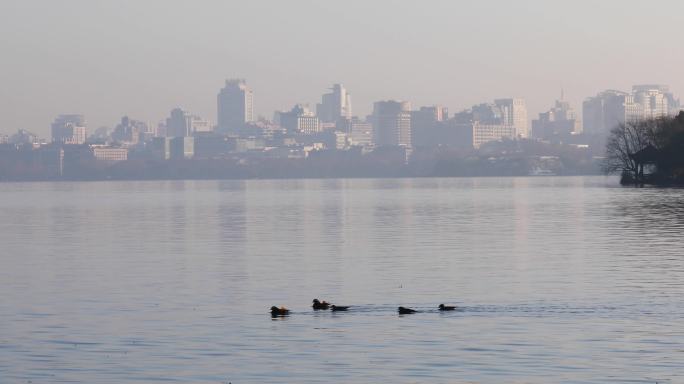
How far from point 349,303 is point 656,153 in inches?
3631

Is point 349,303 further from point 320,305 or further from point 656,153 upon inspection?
point 656,153

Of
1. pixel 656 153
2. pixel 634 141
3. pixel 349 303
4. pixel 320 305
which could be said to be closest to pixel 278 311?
pixel 320 305

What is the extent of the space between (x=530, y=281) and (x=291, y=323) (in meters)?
9.47

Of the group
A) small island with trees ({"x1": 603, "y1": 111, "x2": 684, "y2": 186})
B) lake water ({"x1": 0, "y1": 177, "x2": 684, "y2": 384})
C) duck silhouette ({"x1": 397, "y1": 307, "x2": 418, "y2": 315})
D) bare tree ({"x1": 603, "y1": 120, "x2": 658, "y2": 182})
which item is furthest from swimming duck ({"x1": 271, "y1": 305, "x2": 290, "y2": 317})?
bare tree ({"x1": 603, "y1": 120, "x2": 658, "y2": 182})

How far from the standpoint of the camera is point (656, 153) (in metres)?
120

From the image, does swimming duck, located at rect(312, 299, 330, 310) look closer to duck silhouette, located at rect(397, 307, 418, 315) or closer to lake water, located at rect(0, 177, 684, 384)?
lake water, located at rect(0, 177, 684, 384)

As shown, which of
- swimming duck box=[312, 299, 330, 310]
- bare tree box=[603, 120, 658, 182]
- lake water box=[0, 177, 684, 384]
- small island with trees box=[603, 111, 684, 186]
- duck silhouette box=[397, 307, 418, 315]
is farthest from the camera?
bare tree box=[603, 120, 658, 182]

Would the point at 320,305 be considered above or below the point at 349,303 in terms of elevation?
above

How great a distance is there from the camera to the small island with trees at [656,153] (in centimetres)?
11644

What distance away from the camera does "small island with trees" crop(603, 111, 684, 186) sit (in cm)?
11644

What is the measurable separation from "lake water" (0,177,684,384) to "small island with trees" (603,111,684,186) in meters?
57.5

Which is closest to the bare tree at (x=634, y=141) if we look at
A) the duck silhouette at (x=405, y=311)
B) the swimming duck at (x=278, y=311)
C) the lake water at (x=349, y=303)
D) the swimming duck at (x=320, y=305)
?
the lake water at (x=349, y=303)

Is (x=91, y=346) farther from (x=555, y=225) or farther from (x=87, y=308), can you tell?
(x=555, y=225)

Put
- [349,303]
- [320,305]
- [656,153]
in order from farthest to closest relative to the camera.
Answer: [656,153]
[349,303]
[320,305]
